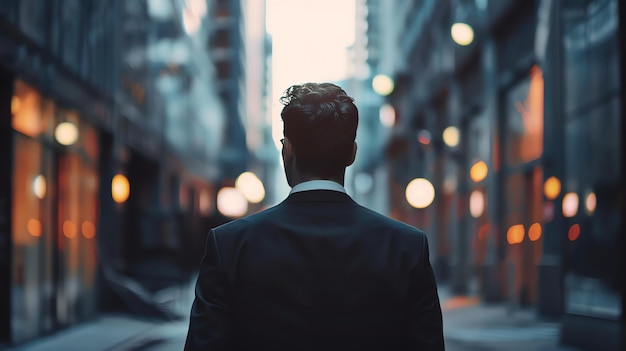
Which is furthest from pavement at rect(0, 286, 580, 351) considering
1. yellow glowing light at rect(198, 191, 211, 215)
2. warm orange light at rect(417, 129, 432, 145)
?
yellow glowing light at rect(198, 191, 211, 215)

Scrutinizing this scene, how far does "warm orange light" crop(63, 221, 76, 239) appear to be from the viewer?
17844mm

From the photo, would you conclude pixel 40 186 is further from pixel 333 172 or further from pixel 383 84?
pixel 333 172

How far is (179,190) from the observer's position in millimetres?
35250

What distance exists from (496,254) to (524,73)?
5.14 metres

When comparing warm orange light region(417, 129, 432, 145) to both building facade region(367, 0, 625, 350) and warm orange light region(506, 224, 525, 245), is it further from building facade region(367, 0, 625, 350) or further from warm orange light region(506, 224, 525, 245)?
warm orange light region(506, 224, 525, 245)

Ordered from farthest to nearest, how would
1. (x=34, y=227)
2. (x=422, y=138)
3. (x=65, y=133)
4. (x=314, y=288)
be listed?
(x=422, y=138)
(x=65, y=133)
(x=34, y=227)
(x=314, y=288)

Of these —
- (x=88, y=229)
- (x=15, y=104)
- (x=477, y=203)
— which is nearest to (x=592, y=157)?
(x=15, y=104)

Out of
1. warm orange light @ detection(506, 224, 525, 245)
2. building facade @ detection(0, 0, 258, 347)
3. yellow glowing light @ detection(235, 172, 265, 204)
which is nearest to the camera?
building facade @ detection(0, 0, 258, 347)

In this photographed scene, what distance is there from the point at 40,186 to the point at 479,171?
1461cm

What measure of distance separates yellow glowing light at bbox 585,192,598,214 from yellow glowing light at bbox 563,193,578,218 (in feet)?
1.68

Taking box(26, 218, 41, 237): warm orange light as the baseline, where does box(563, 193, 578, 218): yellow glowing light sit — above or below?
above

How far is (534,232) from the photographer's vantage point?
21422mm

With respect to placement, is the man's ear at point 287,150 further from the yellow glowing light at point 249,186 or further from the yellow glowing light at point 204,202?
the yellow glowing light at point 204,202

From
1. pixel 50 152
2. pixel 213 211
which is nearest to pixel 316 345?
pixel 50 152
